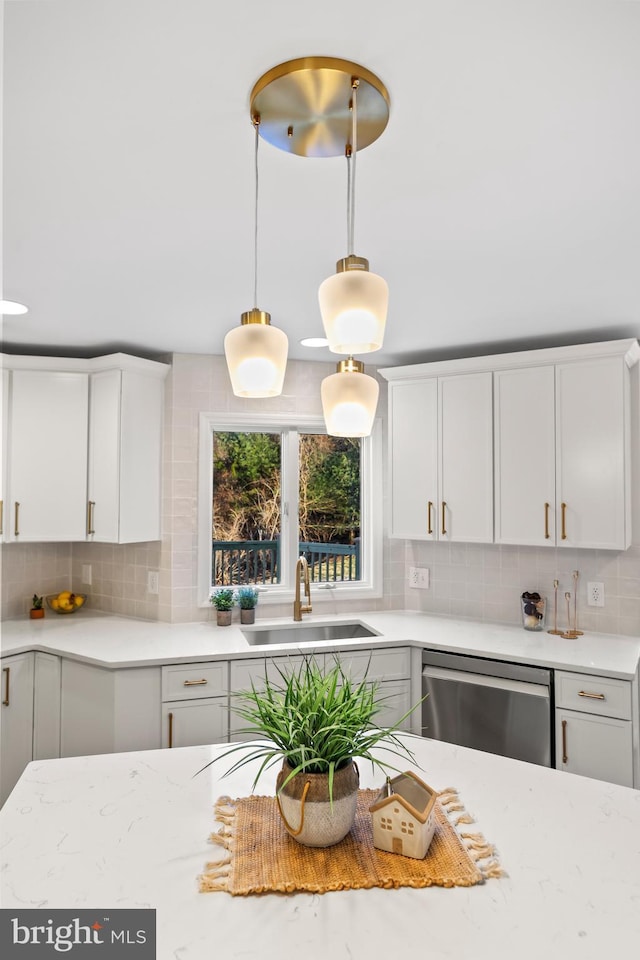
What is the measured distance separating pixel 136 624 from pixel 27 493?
0.92 m

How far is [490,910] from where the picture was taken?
1.06 m

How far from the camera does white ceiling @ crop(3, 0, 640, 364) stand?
40.7 inches

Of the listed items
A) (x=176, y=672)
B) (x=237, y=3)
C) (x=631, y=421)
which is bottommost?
(x=176, y=672)

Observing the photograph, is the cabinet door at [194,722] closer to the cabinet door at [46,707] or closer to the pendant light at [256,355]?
the cabinet door at [46,707]

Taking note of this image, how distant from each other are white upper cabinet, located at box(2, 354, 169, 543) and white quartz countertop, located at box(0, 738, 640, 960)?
5.74 ft

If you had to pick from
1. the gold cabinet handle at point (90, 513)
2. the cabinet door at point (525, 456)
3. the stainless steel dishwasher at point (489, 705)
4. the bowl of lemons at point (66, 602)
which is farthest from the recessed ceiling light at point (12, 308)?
the stainless steel dishwasher at point (489, 705)

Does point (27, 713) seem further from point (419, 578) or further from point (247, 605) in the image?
point (419, 578)

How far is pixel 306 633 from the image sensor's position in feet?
11.2

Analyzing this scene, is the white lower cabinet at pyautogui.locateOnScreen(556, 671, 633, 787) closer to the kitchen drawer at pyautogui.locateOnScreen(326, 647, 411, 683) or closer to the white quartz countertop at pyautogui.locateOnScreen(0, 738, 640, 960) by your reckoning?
the kitchen drawer at pyautogui.locateOnScreen(326, 647, 411, 683)

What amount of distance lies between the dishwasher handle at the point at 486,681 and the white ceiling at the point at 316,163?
1.65 metres

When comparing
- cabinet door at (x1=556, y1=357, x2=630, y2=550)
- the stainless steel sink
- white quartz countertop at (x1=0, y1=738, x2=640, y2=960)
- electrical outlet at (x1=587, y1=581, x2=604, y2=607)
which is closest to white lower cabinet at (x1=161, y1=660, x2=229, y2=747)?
the stainless steel sink

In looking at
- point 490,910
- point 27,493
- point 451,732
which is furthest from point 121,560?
point 490,910

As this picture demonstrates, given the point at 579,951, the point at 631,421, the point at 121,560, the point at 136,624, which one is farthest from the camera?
the point at 121,560

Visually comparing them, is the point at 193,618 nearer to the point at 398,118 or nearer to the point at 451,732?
the point at 451,732
